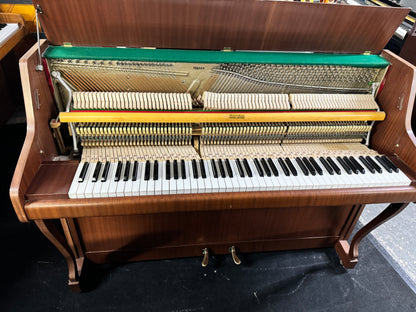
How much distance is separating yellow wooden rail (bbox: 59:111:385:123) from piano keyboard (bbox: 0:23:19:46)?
2.06 meters

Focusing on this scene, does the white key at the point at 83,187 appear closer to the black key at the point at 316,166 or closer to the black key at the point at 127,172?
the black key at the point at 127,172

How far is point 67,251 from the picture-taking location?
1938 mm

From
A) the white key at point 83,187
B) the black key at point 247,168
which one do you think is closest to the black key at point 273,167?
the black key at point 247,168

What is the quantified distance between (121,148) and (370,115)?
1.58 metres

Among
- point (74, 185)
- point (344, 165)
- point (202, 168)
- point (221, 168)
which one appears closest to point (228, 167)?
point (221, 168)

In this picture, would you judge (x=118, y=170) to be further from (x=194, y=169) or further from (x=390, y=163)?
(x=390, y=163)

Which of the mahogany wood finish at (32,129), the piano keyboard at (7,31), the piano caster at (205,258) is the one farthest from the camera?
the piano keyboard at (7,31)

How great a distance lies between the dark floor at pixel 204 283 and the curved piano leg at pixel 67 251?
0.13 m

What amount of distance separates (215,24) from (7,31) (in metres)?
2.63

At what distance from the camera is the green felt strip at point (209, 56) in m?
1.64

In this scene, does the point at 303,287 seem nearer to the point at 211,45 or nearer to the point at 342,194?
the point at 342,194

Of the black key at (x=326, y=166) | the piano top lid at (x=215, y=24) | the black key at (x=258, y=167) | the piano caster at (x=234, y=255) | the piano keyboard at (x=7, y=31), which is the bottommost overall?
the piano caster at (x=234, y=255)

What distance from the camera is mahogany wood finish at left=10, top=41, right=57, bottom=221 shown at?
1402 mm

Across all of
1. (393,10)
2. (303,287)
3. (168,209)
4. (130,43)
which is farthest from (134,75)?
(303,287)
